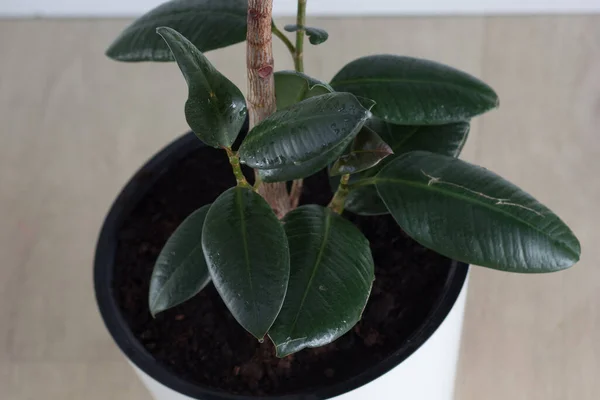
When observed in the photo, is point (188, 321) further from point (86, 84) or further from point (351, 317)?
point (86, 84)

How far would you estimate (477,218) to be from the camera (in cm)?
59

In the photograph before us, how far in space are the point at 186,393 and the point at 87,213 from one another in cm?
70

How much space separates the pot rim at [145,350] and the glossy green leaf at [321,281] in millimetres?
109

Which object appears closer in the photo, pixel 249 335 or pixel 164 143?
pixel 249 335

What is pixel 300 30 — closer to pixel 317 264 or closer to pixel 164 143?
pixel 317 264

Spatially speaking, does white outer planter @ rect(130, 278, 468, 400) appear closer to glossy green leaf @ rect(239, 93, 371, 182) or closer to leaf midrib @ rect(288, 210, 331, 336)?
leaf midrib @ rect(288, 210, 331, 336)

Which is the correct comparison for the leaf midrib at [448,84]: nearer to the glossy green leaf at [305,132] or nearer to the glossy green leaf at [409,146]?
the glossy green leaf at [409,146]

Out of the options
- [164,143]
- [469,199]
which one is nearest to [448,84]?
[469,199]

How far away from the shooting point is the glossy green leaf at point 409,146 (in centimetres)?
71

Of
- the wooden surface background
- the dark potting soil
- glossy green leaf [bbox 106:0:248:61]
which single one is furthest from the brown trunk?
the wooden surface background

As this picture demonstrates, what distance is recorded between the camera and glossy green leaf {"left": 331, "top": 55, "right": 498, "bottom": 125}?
65cm

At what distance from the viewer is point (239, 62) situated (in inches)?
56.7

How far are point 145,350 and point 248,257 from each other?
24 centimetres

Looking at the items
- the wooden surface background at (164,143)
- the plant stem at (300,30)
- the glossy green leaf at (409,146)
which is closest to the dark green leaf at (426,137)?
the glossy green leaf at (409,146)
